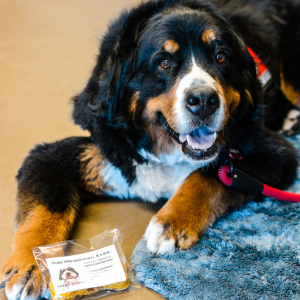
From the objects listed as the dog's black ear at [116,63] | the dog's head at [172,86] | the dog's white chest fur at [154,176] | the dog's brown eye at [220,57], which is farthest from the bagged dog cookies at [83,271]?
the dog's brown eye at [220,57]

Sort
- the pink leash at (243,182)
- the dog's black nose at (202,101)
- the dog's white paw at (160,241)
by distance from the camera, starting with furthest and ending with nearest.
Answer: the pink leash at (243,182) → the dog's white paw at (160,241) → the dog's black nose at (202,101)

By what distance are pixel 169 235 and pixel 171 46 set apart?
99 centimetres

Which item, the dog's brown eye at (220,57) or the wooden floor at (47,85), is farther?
the wooden floor at (47,85)

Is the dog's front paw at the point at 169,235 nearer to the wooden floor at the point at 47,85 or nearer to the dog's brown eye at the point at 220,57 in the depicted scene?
the wooden floor at the point at 47,85

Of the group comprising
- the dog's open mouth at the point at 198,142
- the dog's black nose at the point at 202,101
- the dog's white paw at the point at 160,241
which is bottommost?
the dog's white paw at the point at 160,241

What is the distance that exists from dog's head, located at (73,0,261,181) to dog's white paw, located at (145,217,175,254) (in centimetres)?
43

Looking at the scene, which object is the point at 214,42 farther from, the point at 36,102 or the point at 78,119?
the point at 36,102

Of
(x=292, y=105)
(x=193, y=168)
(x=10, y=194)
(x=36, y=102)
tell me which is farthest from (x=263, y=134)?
(x=36, y=102)

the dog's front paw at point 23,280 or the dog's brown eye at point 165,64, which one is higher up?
the dog's brown eye at point 165,64

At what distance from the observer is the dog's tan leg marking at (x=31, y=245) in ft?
5.66

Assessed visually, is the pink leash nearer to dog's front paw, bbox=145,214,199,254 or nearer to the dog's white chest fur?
the dog's white chest fur

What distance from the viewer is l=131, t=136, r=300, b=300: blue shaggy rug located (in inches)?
70.2

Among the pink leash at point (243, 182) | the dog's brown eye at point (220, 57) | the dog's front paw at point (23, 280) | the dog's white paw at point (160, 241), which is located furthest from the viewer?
the pink leash at point (243, 182)

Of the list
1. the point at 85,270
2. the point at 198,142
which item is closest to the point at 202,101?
the point at 198,142
